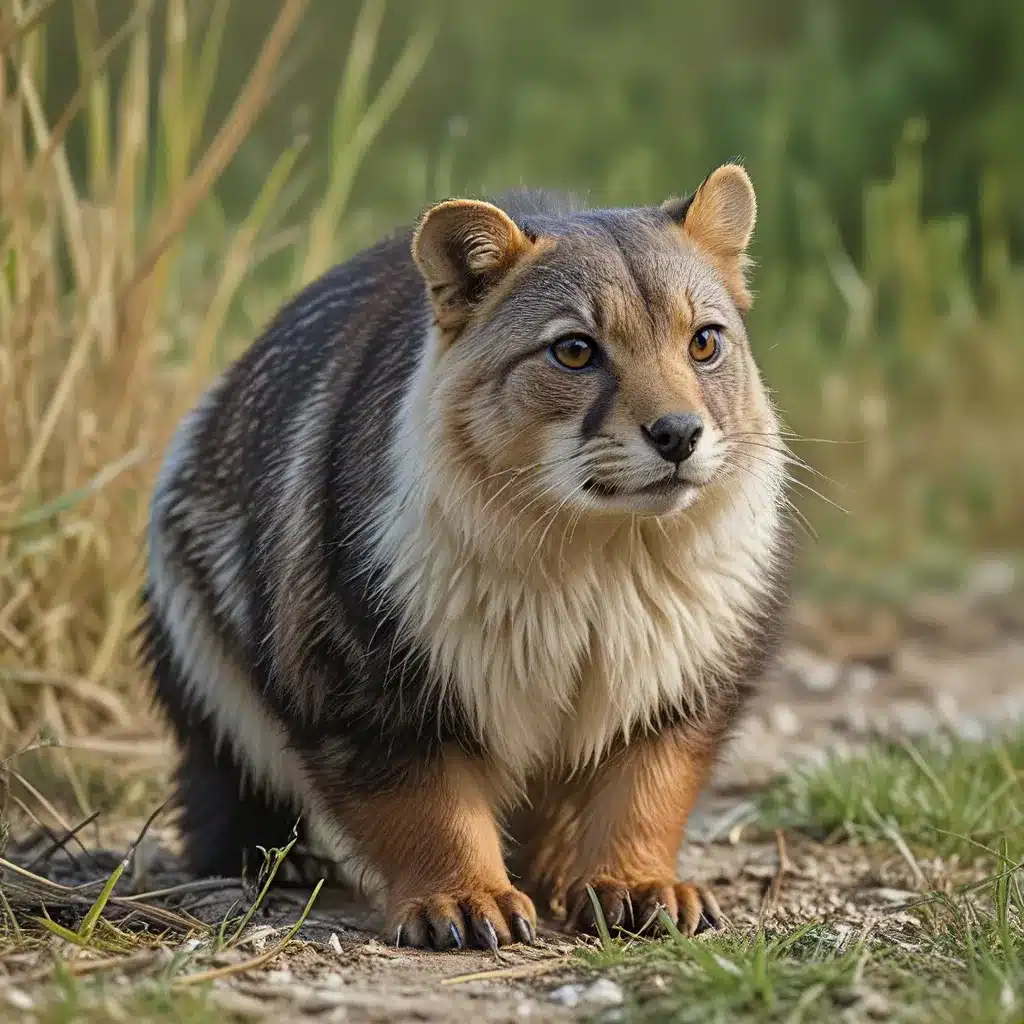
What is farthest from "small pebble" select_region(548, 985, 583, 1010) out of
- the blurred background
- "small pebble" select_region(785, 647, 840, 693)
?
"small pebble" select_region(785, 647, 840, 693)

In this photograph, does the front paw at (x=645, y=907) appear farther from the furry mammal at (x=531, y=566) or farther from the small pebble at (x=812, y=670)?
the small pebble at (x=812, y=670)

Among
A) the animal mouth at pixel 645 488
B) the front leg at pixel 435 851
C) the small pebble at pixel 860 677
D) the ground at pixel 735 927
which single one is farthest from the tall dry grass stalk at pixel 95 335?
the small pebble at pixel 860 677

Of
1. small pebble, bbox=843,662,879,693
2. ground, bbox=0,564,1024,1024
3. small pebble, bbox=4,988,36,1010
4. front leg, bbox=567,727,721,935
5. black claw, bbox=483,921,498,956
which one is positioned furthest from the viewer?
small pebble, bbox=843,662,879,693

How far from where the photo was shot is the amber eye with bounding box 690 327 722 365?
12.1ft

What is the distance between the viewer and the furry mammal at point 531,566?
3.59 m

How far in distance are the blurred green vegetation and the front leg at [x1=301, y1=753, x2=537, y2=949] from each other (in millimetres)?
4226

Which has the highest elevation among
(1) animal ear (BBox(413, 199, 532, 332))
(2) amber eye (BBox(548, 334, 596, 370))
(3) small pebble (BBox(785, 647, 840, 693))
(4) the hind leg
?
(1) animal ear (BBox(413, 199, 532, 332))

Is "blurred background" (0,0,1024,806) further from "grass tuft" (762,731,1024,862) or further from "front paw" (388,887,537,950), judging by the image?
"front paw" (388,887,537,950)

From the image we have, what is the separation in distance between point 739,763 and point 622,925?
6.27ft

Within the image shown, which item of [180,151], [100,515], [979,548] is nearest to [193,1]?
[180,151]

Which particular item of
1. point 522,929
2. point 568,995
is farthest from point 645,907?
point 568,995

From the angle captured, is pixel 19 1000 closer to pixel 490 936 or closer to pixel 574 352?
pixel 490 936

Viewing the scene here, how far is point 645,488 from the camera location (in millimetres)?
3420

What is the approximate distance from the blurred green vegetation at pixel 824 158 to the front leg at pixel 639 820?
13.4ft
